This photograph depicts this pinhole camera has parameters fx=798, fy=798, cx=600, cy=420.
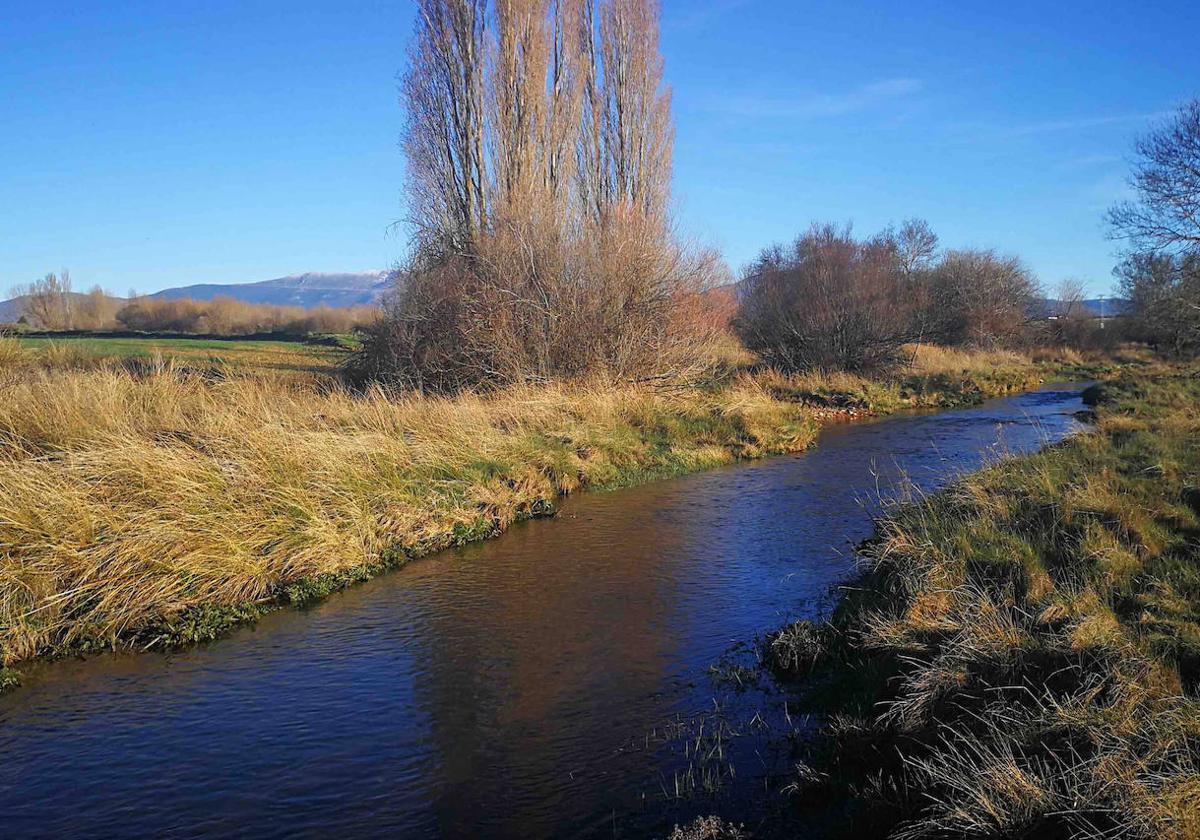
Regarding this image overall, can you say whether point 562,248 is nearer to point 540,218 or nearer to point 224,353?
point 540,218

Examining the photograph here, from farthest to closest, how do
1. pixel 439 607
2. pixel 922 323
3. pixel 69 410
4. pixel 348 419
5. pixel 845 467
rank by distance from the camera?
1. pixel 922 323
2. pixel 845 467
3. pixel 348 419
4. pixel 69 410
5. pixel 439 607

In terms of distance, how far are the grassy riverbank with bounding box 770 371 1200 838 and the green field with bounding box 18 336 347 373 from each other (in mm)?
18747

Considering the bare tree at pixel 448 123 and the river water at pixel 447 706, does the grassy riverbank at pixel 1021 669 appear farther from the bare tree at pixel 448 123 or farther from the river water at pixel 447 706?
the bare tree at pixel 448 123

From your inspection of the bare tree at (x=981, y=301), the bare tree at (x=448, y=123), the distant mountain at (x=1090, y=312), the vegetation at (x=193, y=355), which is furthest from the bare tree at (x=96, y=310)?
the distant mountain at (x=1090, y=312)

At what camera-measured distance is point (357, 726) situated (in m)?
5.78

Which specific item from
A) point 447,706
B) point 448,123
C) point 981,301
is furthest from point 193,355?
point 981,301

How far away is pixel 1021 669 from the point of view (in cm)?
491

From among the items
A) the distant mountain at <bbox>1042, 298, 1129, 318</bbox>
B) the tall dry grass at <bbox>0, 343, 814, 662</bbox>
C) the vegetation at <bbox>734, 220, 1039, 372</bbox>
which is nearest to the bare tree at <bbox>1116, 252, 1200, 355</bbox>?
the distant mountain at <bbox>1042, 298, 1129, 318</bbox>

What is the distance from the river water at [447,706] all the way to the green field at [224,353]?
15005 millimetres

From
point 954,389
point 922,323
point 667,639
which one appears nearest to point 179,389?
point 667,639

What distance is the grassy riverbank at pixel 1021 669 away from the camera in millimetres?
3699

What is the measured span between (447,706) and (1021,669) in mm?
3972

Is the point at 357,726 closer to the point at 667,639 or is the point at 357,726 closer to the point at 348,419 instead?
the point at 667,639

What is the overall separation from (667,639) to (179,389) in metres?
9.94
